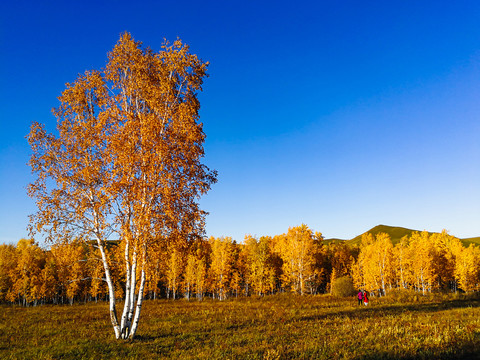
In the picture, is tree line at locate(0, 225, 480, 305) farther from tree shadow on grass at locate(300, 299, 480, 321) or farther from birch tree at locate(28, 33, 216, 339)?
birch tree at locate(28, 33, 216, 339)

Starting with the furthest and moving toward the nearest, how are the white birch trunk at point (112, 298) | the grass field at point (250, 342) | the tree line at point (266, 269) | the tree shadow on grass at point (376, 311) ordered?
1. the tree line at point (266, 269)
2. the tree shadow on grass at point (376, 311)
3. the white birch trunk at point (112, 298)
4. the grass field at point (250, 342)

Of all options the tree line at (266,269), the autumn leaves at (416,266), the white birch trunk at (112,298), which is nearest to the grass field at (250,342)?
the white birch trunk at (112,298)

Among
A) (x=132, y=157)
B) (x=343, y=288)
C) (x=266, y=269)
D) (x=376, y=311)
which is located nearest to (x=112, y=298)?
(x=132, y=157)

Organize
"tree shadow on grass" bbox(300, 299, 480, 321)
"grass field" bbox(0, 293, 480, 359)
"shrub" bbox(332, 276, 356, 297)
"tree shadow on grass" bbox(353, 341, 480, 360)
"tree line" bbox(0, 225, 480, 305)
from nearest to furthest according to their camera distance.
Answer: "tree shadow on grass" bbox(353, 341, 480, 360), "grass field" bbox(0, 293, 480, 359), "tree shadow on grass" bbox(300, 299, 480, 321), "shrub" bbox(332, 276, 356, 297), "tree line" bbox(0, 225, 480, 305)

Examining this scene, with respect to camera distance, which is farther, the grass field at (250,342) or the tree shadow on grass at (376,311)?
the tree shadow on grass at (376,311)

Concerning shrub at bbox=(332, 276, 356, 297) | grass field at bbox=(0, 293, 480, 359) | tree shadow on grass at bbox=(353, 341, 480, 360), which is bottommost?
shrub at bbox=(332, 276, 356, 297)

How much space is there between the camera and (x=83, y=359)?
447 inches

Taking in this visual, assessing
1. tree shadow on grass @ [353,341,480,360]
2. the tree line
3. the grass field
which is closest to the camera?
tree shadow on grass @ [353,341,480,360]

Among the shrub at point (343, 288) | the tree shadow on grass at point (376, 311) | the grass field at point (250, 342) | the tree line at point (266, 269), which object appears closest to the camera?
the grass field at point (250, 342)

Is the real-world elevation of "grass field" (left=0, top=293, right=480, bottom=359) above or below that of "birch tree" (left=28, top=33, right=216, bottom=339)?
below

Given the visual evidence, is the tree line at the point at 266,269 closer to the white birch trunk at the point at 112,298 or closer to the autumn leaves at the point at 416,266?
the autumn leaves at the point at 416,266

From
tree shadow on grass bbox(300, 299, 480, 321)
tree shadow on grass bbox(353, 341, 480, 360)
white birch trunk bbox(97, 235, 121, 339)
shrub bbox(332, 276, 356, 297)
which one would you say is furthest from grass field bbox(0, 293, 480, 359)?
shrub bbox(332, 276, 356, 297)

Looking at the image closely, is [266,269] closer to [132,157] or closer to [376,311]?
[376,311]

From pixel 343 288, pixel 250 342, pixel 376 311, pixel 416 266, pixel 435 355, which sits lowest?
pixel 343 288
